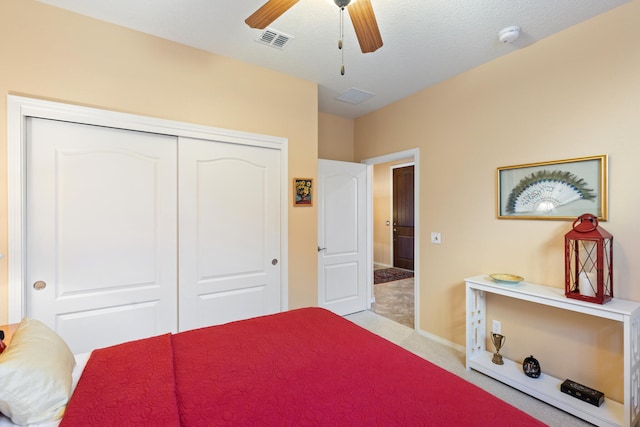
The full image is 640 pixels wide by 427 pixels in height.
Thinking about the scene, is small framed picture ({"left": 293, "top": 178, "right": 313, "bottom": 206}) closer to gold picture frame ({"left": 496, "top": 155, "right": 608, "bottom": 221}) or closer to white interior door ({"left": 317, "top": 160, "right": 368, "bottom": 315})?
white interior door ({"left": 317, "top": 160, "right": 368, "bottom": 315})

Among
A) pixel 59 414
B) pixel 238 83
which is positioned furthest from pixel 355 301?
pixel 59 414

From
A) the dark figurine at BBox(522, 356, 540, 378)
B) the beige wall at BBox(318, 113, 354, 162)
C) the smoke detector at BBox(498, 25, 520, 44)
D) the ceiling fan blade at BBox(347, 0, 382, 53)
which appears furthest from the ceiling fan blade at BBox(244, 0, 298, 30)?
the dark figurine at BBox(522, 356, 540, 378)

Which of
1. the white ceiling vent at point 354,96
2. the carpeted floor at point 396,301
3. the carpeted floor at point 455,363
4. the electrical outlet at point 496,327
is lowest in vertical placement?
the carpeted floor at point 455,363

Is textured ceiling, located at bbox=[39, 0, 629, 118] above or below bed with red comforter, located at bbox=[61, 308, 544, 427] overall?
above

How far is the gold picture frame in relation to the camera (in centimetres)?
199

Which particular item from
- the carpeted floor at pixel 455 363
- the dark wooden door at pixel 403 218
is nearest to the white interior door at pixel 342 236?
the carpeted floor at pixel 455 363

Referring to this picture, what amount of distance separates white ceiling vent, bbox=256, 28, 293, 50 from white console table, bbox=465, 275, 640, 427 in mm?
2493

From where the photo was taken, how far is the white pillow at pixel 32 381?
0.92m

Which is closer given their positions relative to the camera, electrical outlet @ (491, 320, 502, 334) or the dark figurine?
the dark figurine

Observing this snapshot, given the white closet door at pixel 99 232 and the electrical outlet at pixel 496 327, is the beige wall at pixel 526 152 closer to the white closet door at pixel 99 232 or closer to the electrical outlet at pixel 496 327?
the electrical outlet at pixel 496 327

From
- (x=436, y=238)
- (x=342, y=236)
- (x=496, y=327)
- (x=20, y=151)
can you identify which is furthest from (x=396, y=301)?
(x=20, y=151)

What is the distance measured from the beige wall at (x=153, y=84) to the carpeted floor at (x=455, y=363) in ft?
3.34

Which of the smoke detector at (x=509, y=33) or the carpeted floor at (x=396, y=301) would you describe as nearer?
the smoke detector at (x=509, y=33)

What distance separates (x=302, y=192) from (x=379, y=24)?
5.14ft
